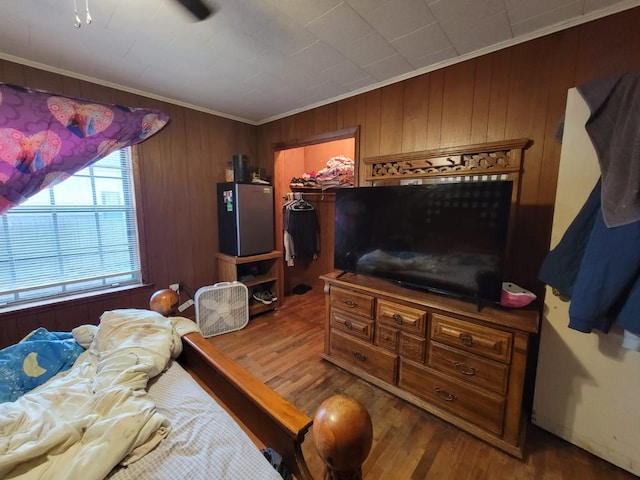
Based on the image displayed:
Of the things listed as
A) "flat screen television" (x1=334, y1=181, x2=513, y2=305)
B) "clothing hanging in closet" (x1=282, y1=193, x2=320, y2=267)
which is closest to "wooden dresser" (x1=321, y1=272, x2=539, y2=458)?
"flat screen television" (x1=334, y1=181, x2=513, y2=305)

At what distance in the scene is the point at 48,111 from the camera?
198cm

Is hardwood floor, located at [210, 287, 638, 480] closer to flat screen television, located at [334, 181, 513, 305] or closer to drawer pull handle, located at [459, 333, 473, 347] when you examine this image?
drawer pull handle, located at [459, 333, 473, 347]

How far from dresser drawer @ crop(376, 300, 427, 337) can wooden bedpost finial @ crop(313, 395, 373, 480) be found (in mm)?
1184

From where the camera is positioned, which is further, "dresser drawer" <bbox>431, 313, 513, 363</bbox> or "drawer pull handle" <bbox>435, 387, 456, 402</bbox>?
"drawer pull handle" <bbox>435, 387, 456, 402</bbox>

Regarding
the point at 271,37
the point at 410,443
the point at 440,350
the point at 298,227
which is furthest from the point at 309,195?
the point at 410,443

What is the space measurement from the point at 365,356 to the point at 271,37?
222cm

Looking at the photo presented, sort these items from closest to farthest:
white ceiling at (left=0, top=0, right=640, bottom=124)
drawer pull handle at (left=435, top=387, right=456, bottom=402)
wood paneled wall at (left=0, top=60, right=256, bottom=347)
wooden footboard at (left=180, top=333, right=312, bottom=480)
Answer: wooden footboard at (left=180, top=333, right=312, bottom=480) < white ceiling at (left=0, top=0, right=640, bottom=124) < drawer pull handle at (left=435, top=387, right=456, bottom=402) < wood paneled wall at (left=0, top=60, right=256, bottom=347)

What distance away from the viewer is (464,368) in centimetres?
155

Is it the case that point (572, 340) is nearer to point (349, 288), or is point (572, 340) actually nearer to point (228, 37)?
point (349, 288)

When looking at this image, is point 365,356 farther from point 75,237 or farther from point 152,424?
point 75,237

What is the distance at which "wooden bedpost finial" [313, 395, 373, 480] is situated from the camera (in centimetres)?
58

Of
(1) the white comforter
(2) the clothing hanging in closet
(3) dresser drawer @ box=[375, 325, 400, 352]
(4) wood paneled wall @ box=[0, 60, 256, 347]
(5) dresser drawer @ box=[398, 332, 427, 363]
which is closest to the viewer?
(1) the white comforter

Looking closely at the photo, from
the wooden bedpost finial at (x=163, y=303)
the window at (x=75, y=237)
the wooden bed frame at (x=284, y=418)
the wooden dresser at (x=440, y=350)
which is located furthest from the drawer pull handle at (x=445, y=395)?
the window at (x=75, y=237)

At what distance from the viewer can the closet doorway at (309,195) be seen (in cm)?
332
